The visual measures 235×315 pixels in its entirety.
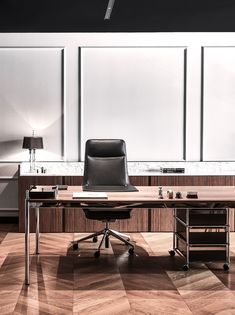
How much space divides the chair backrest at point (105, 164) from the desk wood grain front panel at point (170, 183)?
3.16ft

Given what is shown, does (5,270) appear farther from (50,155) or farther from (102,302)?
(50,155)

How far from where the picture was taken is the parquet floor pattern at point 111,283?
143 inches

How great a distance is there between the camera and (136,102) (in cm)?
704

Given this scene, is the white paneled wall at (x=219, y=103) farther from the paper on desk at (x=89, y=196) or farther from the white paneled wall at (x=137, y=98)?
the paper on desk at (x=89, y=196)

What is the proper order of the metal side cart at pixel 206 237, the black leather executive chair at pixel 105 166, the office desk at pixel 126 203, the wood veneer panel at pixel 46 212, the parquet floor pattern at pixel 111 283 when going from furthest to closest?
the wood veneer panel at pixel 46 212, the black leather executive chair at pixel 105 166, the metal side cart at pixel 206 237, the office desk at pixel 126 203, the parquet floor pattern at pixel 111 283

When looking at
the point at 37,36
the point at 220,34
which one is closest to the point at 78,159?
the point at 37,36

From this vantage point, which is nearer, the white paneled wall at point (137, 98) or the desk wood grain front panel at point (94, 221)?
the desk wood grain front panel at point (94, 221)

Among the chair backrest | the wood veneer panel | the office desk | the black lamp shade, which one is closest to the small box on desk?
the office desk

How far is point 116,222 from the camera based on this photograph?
6.46 metres

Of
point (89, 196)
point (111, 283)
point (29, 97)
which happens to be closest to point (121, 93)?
point (29, 97)

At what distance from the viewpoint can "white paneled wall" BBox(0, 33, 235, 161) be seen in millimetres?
6969

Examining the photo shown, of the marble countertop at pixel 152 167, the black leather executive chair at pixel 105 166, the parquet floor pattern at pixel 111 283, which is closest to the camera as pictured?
the parquet floor pattern at pixel 111 283

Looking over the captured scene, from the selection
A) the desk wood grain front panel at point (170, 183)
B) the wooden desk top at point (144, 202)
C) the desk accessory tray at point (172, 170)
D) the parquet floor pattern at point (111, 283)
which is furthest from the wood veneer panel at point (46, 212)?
the wooden desk top at point (144, 202)

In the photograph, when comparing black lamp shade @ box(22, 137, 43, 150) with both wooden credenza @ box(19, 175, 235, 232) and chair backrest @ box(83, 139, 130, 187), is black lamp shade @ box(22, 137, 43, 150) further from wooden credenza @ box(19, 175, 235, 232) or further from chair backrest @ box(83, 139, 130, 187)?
chair backrest @ box(83, 139, 130, 187)
